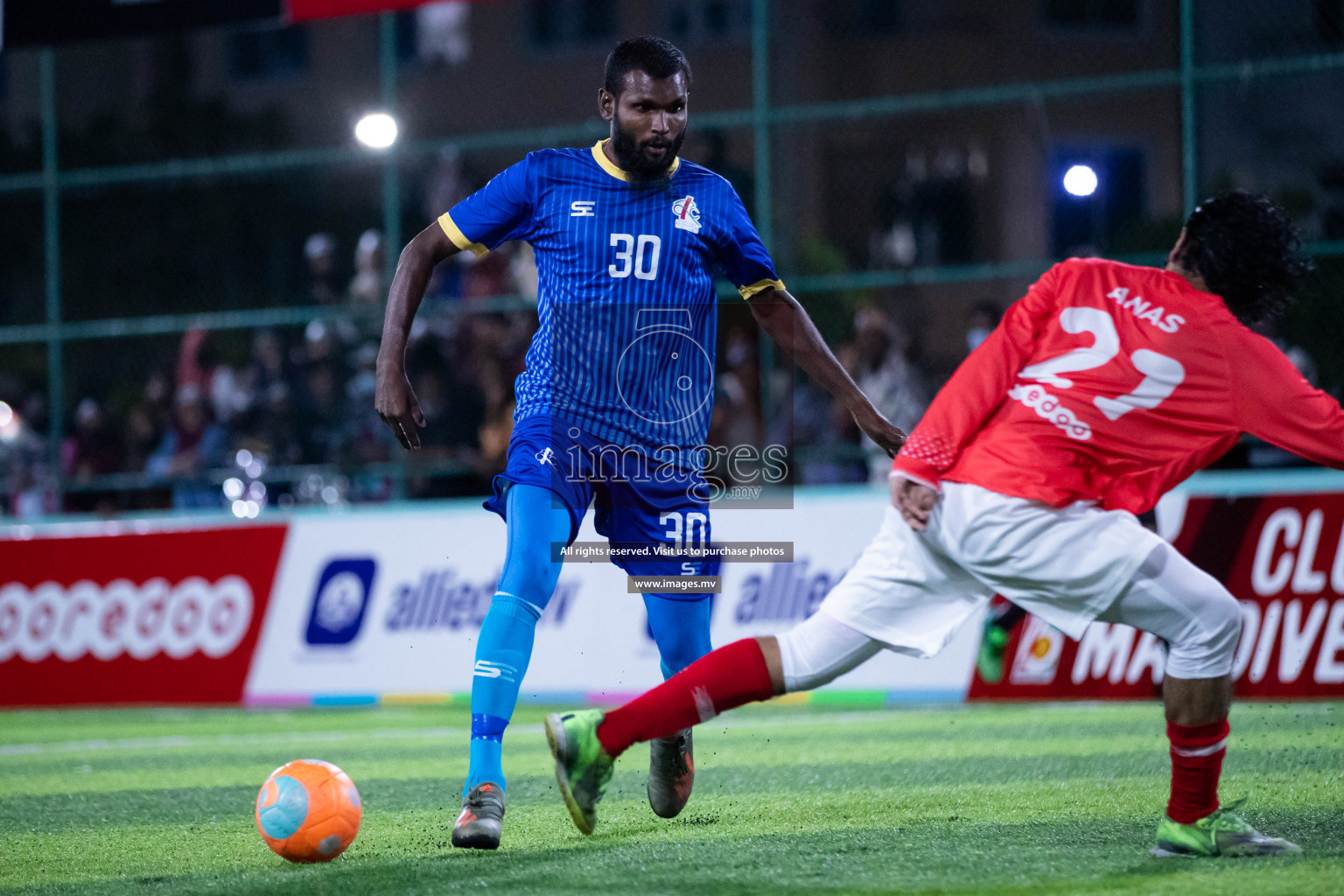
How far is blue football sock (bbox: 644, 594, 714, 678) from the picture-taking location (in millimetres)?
5270

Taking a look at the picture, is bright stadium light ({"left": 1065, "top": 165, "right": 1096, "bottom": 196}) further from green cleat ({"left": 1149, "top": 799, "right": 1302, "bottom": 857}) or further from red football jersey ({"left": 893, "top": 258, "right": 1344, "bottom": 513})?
green cleat ({"left": 1149, "top": 799, "right": 1302, "bottom": 857})

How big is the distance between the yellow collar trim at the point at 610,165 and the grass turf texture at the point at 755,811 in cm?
205

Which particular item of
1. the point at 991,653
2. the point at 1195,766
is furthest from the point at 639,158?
the point at 991,653

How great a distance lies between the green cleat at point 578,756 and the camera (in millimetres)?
4367

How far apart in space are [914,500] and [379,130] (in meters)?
9.78

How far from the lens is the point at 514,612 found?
4887 mm

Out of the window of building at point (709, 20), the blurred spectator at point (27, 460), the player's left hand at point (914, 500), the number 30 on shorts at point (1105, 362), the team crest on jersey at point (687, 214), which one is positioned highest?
the window of building at point (709, 20)

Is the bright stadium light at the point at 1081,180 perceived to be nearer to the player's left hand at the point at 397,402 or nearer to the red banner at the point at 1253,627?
the red banner at the point at 1253,627

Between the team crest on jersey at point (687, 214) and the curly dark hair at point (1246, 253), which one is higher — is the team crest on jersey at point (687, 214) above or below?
above

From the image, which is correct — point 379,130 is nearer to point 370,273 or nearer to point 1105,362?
point 370,273

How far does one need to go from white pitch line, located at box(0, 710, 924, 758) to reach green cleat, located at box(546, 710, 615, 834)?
171 inches

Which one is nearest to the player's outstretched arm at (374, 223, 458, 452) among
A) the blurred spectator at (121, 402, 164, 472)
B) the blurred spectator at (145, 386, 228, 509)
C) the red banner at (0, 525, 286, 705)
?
the red banner at (0, 525, 286, 705)

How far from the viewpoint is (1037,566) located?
4125 millimetres

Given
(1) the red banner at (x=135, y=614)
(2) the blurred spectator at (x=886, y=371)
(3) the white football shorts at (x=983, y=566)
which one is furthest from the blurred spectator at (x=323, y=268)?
(3) the white football shorts at (x=983, y=566)
